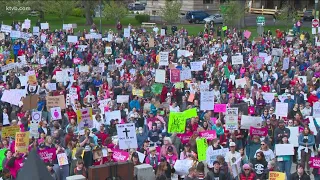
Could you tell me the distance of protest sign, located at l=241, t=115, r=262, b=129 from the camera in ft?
56.1

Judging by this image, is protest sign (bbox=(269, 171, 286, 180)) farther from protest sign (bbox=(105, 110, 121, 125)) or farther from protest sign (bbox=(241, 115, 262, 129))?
protest sign (bbox=(105, 110, 121, 125))

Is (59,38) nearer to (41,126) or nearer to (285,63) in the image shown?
(285,63)

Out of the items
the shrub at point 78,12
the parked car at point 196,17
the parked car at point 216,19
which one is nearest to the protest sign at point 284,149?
the parked car at point 216,19

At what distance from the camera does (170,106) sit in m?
19.5

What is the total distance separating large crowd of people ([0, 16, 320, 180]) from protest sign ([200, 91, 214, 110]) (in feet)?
0.09

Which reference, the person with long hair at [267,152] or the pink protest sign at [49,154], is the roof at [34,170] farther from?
the person with long hair at [267,152]

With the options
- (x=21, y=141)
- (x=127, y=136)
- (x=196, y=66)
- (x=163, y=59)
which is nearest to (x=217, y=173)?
(x=127, y=136)

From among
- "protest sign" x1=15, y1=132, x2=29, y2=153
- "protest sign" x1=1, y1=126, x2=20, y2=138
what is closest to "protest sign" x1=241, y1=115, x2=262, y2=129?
"protest sign" x1=15, y1=132, x2=29, y2=153

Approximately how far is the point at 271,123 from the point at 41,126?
18.5 feet

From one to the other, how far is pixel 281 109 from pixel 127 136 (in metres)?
5.28

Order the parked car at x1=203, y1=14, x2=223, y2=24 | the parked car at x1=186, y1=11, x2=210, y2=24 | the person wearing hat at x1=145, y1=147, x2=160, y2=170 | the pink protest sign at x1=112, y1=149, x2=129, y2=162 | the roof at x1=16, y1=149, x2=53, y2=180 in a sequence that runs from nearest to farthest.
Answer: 1. the roof at x1=16, y1=149, x2=53, y2=180
2. the pink protest sign at x1=112, y1=149, x2=129, y2=162
3. the person wearing hat at x1=145, y1=147, x2=160, y2=170
4. the parked car at x1=203, y1=14, x2=223, y2=24
5. the parked car at x1=186, y1=11, x2=210, y2=24

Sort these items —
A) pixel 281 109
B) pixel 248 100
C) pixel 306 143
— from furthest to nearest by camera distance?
pixel 248 100, pixel 281 109, pixel 306 143

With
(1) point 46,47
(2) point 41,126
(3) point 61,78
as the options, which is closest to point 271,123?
(2) point 41,126

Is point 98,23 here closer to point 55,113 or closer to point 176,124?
point 55,113
